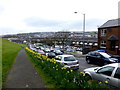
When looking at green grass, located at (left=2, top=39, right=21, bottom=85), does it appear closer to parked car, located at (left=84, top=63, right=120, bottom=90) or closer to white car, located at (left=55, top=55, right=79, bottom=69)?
white car, located at (left=55, top=55, right=79, bottom=69)

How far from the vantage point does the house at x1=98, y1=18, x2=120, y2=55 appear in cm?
2708

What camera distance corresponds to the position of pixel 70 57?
1207 cm

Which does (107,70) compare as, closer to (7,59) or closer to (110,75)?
(110,75)

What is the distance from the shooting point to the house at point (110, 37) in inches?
1066

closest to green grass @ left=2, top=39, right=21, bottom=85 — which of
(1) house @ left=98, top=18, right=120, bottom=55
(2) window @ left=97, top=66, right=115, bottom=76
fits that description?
(2) window @ left=97, top=66, right=115, bottom=76

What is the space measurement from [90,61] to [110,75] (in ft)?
32.0

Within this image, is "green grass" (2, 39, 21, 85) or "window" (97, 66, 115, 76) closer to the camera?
"window" (97, 66, 115, 76)

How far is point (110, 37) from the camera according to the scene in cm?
2822

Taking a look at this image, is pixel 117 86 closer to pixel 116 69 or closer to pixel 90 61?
pixel 116 69

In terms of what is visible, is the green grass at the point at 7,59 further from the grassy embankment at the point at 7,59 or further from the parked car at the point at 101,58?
the parked car at the point at 101,58

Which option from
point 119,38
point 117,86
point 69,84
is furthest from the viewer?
point 119,38

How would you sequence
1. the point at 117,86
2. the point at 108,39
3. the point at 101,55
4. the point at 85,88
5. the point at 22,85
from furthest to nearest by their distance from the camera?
the point at 108,39 → the point at 101,55 → the point at 22,85 → the point at 117,86 → the point at 85,88

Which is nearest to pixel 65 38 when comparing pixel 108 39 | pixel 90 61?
pixel 108 39

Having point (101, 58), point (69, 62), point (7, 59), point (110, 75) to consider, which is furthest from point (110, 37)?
point (110, 75)
